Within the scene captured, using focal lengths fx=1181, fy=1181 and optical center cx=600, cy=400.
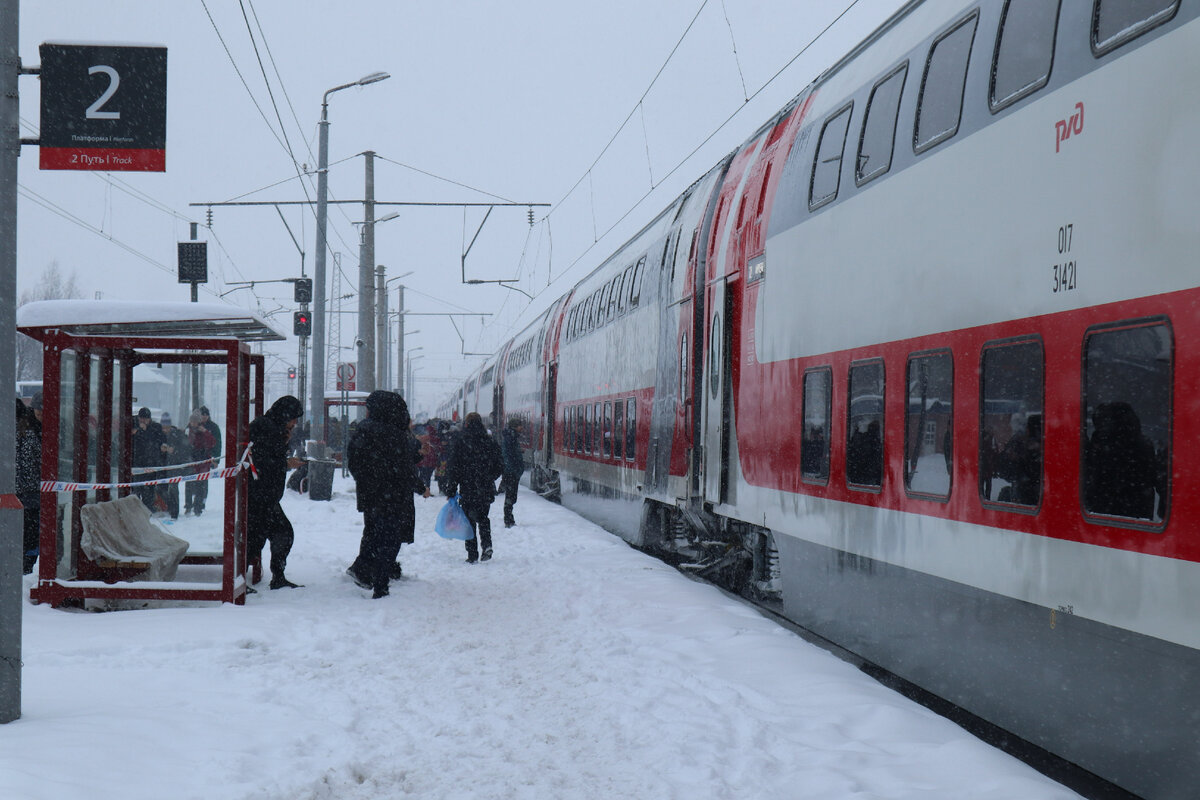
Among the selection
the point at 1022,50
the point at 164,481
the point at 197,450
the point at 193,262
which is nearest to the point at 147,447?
the point at 197,450

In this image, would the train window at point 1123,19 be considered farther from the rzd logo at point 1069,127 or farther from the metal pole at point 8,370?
the metal pole at point 8,370

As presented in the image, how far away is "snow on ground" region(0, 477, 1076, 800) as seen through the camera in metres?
4.83

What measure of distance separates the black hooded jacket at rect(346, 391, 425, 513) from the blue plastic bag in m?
2.14

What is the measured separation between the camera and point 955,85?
5941 mm

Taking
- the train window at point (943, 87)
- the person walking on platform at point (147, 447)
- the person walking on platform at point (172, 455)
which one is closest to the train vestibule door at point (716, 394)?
the train window at point (943, 87)

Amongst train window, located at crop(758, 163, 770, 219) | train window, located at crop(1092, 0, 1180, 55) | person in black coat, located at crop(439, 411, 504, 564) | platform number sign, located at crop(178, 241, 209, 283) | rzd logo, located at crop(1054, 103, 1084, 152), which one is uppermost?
platform number sign, located at crop(178, 241, 209, 283)

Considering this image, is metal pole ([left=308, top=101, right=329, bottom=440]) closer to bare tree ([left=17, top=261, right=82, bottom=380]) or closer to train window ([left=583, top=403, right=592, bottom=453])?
train window ([left=583, top=403, right=592, bottom=453])

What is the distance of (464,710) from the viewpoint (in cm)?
630

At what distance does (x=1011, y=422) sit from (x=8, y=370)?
446 centimetres

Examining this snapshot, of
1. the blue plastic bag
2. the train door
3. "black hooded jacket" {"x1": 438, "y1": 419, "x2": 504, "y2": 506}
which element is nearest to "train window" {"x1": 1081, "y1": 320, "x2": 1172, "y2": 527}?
the blue plastic bag

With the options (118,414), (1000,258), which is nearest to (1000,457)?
(1000,258)

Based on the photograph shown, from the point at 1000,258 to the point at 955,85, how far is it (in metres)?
1.12

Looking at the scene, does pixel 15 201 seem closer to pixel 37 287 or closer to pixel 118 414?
pixel 118 414

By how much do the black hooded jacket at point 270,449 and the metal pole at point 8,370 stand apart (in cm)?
450
